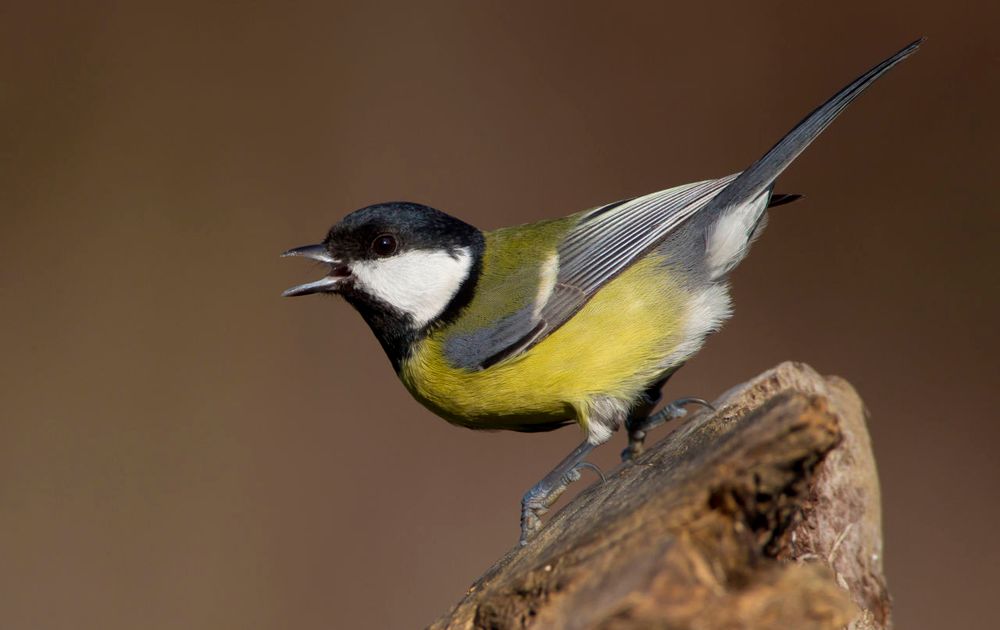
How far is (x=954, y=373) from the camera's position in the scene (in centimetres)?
275

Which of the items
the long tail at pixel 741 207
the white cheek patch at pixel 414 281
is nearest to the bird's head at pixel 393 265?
the white cheek patch at pixel 414 281

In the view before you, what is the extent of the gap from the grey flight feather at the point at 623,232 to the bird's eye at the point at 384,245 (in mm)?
244

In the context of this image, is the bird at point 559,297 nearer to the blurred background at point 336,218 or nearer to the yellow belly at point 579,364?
the yellow belly at point 579,364

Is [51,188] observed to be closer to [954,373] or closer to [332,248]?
[332,248]

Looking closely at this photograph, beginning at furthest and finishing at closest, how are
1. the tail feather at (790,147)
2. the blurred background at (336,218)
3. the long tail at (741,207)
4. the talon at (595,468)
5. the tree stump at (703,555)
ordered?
the blurred background at (336,218)
the long tail at (741,207)
the tail feather at (790,147)
the talon at (595,468)
the tree stump at (703,555)

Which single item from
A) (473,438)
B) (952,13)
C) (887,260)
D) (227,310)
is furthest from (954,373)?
(227,310)

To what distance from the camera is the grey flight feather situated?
184cm

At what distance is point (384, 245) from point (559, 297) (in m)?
0.39

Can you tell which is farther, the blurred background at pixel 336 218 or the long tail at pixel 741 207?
the blurred background at pixel 336 218

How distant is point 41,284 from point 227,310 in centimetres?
63

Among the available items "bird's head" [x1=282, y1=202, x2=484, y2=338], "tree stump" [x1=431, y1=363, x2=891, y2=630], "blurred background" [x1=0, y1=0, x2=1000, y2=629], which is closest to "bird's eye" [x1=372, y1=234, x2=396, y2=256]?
"bird's head" [x1=282, y1=202, x2=484, y2=338]

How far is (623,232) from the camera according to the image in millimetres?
1967

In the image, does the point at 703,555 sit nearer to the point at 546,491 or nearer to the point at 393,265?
the point at 546,491

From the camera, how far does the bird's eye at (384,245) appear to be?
1933 millimetres
